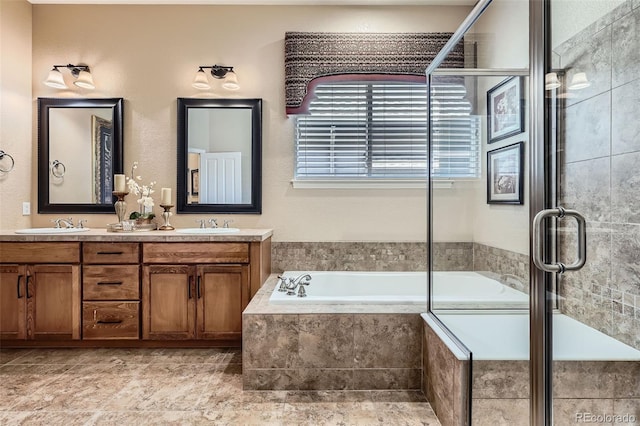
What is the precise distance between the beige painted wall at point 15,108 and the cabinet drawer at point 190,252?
4.26 feet

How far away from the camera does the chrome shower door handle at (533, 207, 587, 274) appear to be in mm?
1302

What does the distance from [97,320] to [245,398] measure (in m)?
1.36

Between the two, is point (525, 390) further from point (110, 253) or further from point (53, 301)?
point (53, 301)

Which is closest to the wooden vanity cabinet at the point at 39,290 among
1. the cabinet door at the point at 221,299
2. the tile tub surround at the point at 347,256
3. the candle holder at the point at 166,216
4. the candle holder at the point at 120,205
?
the candle holder at the point at 120,205

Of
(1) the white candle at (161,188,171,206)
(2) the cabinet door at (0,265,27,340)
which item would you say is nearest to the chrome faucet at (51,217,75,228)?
(2) the cabinet door at (0,265,27,340)

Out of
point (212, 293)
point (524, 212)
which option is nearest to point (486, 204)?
point (524, 212)

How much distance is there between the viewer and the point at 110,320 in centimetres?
289

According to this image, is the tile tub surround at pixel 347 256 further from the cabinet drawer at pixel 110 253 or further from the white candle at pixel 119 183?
the white candle at pixel 119 183

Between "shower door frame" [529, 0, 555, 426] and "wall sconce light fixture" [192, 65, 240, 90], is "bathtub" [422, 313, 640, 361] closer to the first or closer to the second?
"shower door frame" [529, 0, 555, 426]

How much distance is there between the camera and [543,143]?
1341 mm

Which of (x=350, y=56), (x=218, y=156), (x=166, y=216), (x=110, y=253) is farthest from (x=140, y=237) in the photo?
(x=350, y=56)

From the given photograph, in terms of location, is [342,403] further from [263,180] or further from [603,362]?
[263,180]

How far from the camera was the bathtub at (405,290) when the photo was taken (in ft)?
5.96

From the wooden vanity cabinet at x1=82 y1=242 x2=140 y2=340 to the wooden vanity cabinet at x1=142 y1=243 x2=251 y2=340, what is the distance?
8 centimetres
